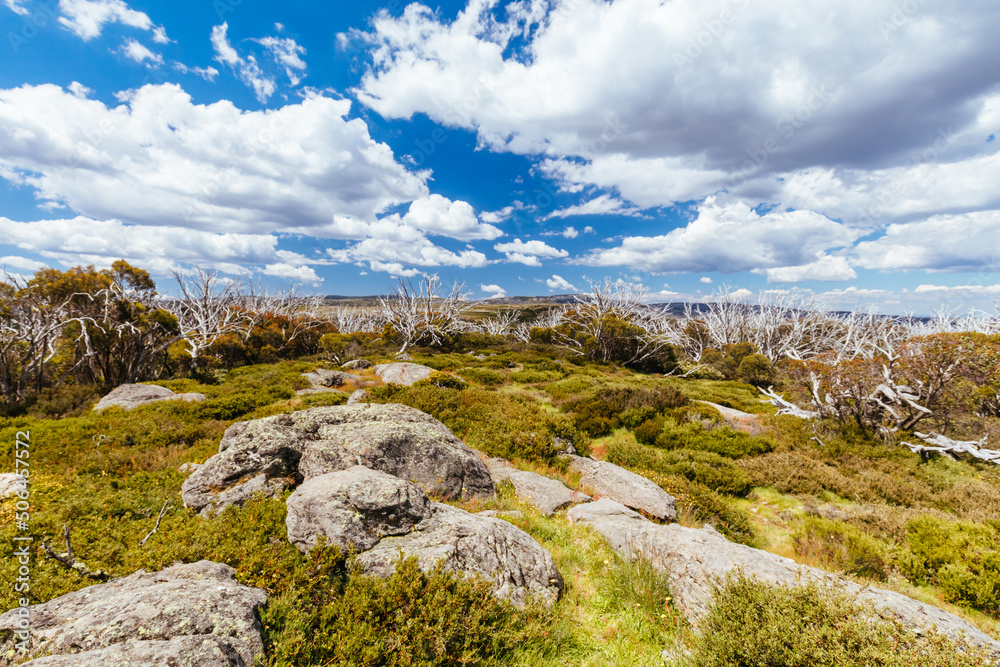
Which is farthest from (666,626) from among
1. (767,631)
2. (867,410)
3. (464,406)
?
(867,410)

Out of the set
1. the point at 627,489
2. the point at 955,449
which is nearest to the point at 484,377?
the point at 627,489

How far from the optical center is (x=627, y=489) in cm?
879

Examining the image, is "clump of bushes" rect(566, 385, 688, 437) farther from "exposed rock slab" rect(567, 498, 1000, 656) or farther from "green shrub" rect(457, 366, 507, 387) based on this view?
"exposed rock slab" rect(567, 498, 1000, 656)

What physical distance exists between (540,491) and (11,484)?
958 centimetres

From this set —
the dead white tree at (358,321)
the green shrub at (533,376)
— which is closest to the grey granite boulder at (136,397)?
the green shrub at (533,376)

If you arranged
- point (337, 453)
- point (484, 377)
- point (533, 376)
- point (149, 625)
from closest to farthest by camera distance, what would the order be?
point (149, 625) → point (337, 453) → point (484, 377) → point (533, 376)

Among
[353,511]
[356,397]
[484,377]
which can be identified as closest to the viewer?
[353,511]

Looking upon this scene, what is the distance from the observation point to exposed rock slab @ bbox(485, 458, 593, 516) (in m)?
Result: 8.02

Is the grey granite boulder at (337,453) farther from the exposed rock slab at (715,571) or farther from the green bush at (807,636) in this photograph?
the green bush at (807,636)

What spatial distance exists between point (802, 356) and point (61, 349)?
2025 inches

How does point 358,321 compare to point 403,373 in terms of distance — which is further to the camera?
point 358,321

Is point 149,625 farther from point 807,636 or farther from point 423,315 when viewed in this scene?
point 423,315

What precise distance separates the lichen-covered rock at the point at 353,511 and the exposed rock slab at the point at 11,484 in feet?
15.8

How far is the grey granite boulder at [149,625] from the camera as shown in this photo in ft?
8.54
